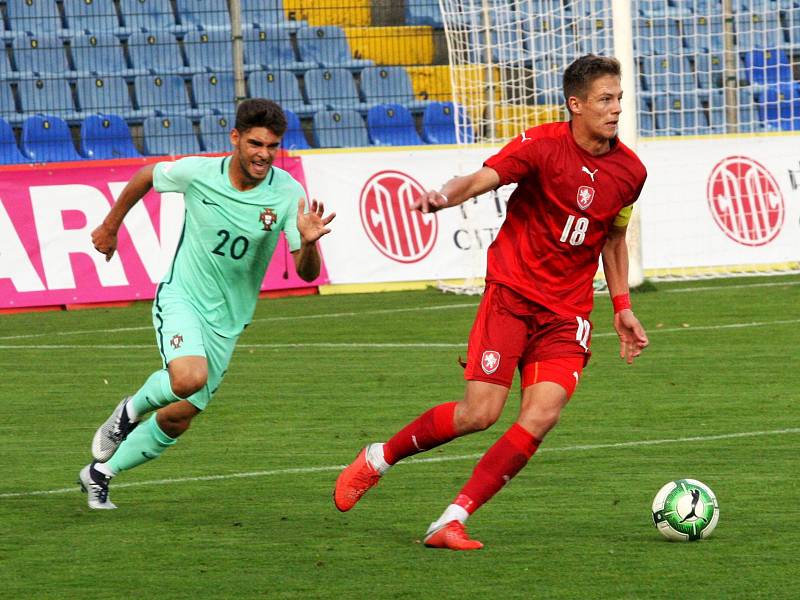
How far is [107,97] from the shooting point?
19828 mm

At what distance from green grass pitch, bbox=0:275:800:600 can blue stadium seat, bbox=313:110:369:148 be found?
20.3ft

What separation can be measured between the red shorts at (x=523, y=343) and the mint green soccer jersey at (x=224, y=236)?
3.74 ft

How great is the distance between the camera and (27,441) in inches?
350

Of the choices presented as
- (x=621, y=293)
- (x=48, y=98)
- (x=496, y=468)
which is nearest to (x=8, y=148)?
(x=48, y=98)

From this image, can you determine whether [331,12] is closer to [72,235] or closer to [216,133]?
[216,133]

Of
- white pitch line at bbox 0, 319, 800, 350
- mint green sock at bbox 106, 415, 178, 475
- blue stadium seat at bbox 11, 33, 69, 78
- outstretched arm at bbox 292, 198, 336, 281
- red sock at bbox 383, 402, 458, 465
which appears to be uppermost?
blue stadium seat at bbox 11, 33, 69, 78

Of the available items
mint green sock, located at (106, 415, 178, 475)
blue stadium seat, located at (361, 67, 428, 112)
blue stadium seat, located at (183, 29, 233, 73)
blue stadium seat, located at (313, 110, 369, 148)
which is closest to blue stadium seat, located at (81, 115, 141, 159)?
blue stadium seat, located at (183, 29, 233, 73)

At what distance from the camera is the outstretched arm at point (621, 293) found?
21.2 ft

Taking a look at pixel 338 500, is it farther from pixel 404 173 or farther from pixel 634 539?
pixel 404 173

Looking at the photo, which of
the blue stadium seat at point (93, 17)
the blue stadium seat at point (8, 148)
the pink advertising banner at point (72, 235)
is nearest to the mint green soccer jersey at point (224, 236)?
the pink advertising banner at point (72, 235)

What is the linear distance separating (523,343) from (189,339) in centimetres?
157

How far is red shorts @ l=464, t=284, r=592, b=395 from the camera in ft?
20.1

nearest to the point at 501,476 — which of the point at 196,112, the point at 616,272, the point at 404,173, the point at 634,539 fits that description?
the point at 634,539

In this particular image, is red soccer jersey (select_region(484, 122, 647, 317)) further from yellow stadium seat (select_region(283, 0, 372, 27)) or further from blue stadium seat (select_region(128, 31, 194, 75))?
yellow stadium seat (select_region(283, 0, 372, 27))
